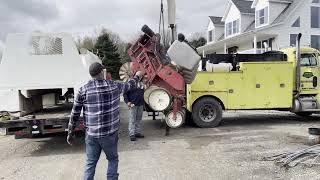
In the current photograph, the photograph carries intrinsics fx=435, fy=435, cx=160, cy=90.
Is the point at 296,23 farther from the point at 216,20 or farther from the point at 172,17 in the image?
the point at 172,17

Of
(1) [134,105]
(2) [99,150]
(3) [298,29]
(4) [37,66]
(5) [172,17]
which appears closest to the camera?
(2) [99,150]

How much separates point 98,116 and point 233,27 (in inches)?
1345

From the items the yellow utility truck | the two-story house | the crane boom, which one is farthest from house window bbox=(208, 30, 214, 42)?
the crane boom

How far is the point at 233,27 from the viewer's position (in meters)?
38.6

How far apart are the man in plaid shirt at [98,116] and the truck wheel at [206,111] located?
22.9ft

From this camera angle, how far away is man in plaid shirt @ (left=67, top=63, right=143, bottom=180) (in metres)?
5.80

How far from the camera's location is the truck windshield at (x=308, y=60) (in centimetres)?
1354

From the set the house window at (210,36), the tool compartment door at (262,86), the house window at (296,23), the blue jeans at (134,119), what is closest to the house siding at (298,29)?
the house window at (296,23)

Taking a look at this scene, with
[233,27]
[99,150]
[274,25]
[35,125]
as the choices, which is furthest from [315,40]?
[99,150]

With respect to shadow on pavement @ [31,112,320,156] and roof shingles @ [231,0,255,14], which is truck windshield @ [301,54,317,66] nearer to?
shadow on pavement @ [31,112,320,156]

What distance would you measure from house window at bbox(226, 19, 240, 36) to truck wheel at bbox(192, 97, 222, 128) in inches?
1016

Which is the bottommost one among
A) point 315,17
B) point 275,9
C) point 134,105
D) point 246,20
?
point 134,105

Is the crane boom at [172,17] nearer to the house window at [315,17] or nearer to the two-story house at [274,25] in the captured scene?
the two-story house at [274,25]

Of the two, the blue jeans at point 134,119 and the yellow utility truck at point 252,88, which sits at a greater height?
the yellow utility truck at point 252,88
